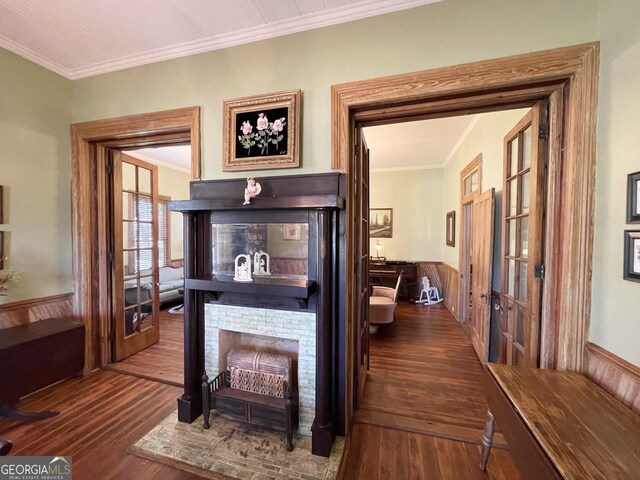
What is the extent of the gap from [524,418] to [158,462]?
2069mm

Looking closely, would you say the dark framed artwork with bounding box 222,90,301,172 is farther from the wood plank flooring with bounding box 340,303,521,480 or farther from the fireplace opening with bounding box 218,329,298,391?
the wood plank flooring with bounding box 340,303,521,480

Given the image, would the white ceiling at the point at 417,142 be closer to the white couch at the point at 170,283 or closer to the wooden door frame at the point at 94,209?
the wooden door frame at the point at 94,209

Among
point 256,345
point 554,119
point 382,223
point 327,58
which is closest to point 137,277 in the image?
point 256,345

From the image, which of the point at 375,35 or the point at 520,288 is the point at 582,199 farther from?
the point at 375,35

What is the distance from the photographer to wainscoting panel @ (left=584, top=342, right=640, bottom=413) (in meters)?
1.12

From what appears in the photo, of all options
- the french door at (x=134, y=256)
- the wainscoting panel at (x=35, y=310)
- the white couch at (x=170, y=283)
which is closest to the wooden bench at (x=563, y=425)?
the french door at (x=134, y=256)

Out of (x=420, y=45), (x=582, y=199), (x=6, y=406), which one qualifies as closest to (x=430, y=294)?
(x=582, y=199)

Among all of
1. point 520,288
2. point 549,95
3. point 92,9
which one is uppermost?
point 92,9

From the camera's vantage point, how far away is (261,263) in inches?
77.2

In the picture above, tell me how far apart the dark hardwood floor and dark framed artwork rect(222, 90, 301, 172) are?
2.04 meters

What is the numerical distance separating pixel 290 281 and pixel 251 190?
70 cm

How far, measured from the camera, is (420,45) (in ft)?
5.34

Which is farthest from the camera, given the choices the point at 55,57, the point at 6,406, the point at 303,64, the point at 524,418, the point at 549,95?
the point at 55,57

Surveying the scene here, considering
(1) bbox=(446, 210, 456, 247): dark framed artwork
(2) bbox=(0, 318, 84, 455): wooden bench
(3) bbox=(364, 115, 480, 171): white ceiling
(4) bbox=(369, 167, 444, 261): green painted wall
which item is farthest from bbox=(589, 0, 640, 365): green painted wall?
(4) bbox=(369, 167, 444, 261): green painted wall
